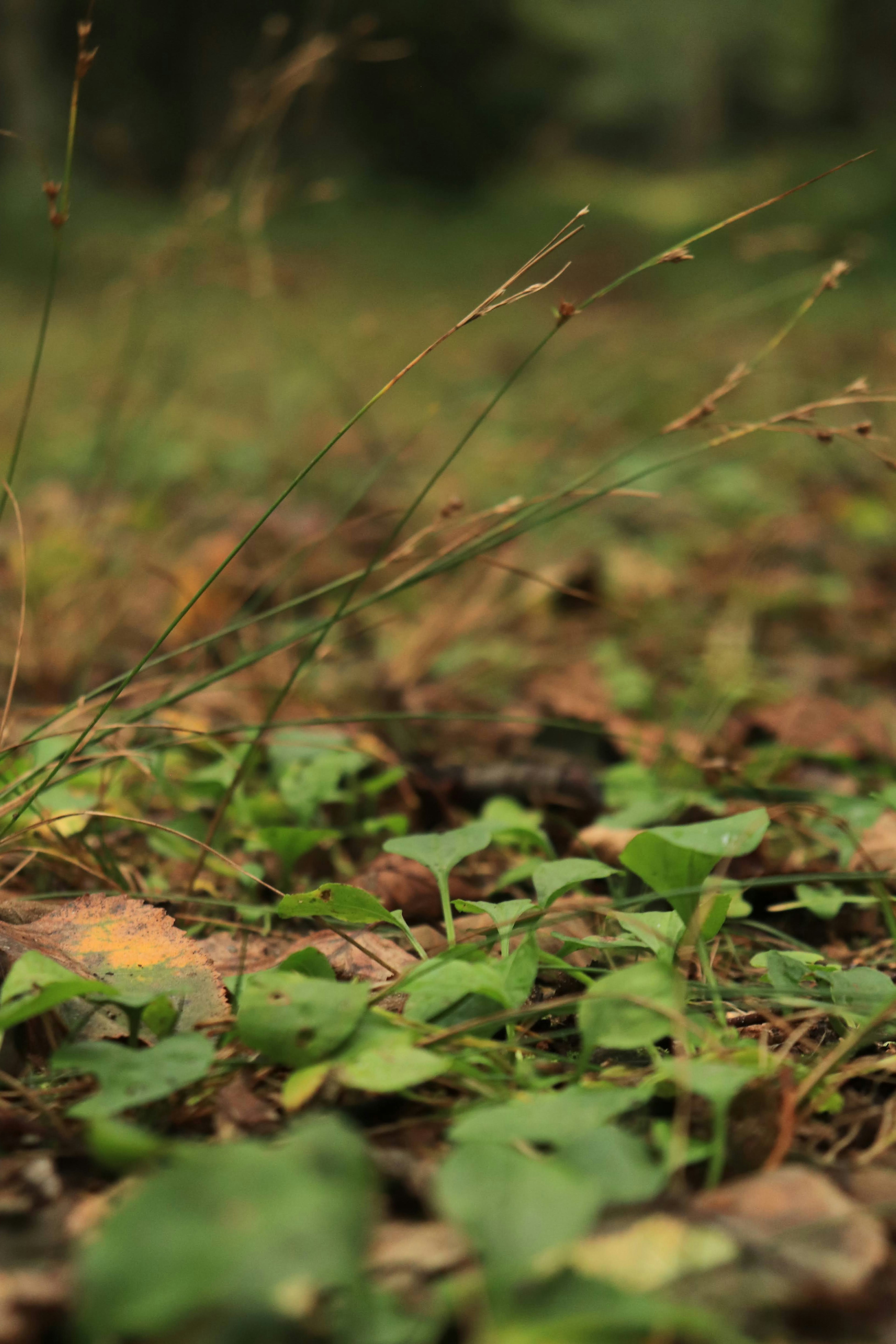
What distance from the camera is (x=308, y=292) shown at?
7.82 metres

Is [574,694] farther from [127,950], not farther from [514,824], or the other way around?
[127,950]

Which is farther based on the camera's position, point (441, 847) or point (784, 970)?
point (441, 847)

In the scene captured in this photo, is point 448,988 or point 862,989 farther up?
point 448,988

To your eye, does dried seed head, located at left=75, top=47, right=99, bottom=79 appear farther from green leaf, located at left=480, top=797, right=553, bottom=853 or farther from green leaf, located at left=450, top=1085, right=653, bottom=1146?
green leaf, located at left=450, top=1085, right=653, bottom=1146

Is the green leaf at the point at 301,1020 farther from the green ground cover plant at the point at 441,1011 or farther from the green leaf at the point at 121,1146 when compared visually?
the green leaf at the point at 121,1146

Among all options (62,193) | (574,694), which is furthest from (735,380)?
(574,694)

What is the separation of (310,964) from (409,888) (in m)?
0.29

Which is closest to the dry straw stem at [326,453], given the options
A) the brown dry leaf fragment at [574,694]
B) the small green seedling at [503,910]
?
the small green seedling at [503,910]

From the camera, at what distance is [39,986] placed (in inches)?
26.4

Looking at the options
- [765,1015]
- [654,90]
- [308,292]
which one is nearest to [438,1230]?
[765,1015]

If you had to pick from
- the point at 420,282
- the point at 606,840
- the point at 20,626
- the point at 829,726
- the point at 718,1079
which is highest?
the point at 20,626

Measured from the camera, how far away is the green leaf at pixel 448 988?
0.67 m

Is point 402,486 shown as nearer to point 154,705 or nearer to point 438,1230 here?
point 154,705

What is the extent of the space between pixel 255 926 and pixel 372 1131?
1.24ft
